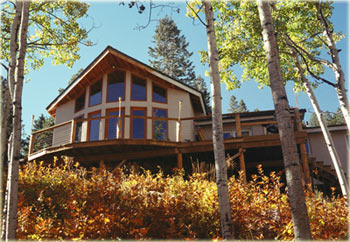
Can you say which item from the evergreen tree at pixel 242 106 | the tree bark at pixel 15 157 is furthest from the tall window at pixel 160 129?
the evergreen tree at pixel 242 106

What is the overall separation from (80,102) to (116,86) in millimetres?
2634

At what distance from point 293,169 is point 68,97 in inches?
630

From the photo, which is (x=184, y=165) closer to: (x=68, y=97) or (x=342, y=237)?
(x=68, y=97)

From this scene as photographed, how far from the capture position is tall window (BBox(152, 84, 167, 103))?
1608cm

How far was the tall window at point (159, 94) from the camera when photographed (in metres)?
16.1

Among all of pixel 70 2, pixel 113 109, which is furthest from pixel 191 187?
pixel 113 109

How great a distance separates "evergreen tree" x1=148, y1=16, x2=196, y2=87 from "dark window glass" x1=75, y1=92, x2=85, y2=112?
72.7ft

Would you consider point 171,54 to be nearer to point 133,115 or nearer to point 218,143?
point 133,115

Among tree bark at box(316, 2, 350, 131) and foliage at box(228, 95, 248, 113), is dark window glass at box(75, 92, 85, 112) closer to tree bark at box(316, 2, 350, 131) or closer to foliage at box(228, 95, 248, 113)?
tree bark at box(316, 2, 350, 131)

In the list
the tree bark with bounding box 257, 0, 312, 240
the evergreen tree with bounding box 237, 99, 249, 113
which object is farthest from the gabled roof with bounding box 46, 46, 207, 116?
the evergreen tree with bounding box 237, 99, 249, 113

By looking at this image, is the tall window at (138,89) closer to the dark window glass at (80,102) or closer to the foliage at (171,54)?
the dark window glass at (80,102)

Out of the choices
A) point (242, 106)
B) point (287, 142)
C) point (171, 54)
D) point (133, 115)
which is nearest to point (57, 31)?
point (133, 115)

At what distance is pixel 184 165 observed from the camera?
46.4 feet

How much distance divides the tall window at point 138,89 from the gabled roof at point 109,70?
0.41 metres
